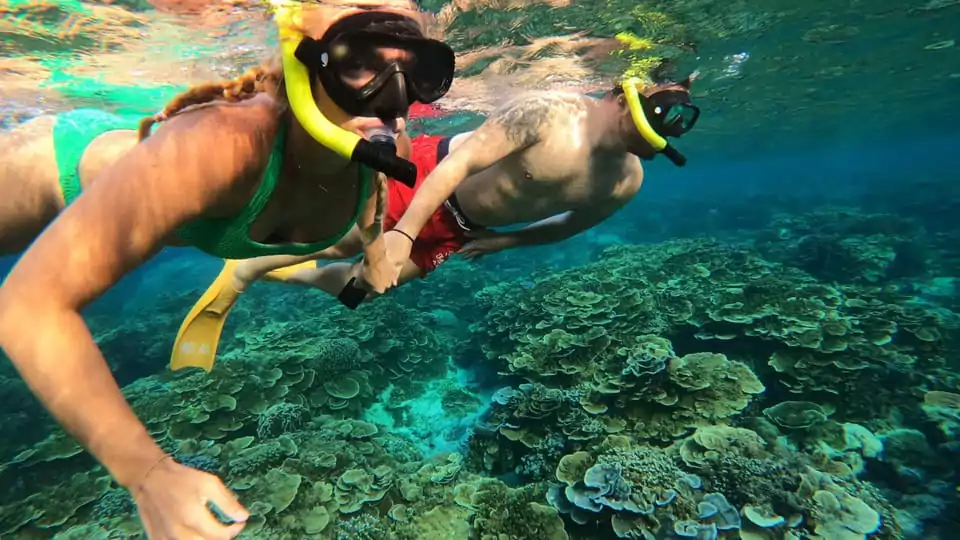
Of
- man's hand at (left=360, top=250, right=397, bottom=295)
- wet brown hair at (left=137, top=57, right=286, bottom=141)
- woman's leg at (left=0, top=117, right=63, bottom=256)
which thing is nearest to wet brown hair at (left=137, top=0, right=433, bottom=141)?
wet brown hair at (left=137, top=57, right=286, bottom=141)

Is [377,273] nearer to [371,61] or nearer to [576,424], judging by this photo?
[371,61]

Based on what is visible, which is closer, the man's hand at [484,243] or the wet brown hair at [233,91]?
the wet brown hair at [233,91]

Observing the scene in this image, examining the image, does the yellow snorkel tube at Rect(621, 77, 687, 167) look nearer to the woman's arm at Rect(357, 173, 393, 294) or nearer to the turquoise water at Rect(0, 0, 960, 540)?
the woman's arm at Rect(357, 173, 393, 294)

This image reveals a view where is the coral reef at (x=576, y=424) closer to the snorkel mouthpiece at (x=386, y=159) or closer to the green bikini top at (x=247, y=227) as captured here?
the green bikini top at (x=247, y=227)

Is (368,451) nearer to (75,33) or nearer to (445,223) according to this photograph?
(445,223)

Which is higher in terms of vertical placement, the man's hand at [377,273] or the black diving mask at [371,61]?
the black diving mask at [371,61]

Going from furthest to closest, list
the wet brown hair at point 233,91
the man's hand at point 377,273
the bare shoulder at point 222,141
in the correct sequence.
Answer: the man's hand at point 377,273, the wet brown hair at point 233,91, the bare shoulder at point 222,141

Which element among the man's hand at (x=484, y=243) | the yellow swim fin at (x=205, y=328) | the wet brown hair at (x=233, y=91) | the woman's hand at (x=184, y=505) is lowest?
the yellow swim fin at (x=205, y=328)

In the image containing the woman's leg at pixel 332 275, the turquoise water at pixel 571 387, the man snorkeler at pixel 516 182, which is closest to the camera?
the man snorkeler at pixel 516 182

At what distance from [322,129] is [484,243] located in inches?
110

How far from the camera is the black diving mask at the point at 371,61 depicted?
172cm

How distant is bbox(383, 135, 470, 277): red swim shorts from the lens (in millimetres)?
4047

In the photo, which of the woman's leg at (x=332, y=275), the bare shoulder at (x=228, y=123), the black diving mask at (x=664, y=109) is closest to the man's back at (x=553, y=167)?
the black diving mask at (x=664, y=109)

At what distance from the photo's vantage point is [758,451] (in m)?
4.82
